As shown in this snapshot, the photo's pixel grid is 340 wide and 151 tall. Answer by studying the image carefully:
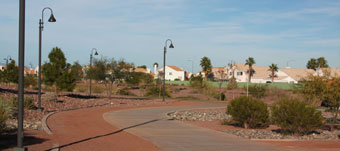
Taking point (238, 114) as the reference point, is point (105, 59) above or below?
above

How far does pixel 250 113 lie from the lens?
64.2 ft

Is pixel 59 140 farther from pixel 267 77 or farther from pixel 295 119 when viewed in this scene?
pixel 267 77

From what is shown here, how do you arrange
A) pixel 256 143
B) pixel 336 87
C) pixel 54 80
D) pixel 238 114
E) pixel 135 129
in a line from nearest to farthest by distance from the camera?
1. pixel 256 143
2. pixel 135 129
3. pixel 336 87
4. pixel 238 114
5. pixel 54 80

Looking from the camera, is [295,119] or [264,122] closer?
[295,119]

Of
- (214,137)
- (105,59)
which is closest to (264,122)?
(214,137)

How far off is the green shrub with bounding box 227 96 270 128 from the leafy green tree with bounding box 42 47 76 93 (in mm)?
20380

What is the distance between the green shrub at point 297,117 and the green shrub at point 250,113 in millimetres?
2167

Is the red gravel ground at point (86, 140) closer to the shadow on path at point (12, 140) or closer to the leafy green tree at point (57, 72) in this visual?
the shadow on path at point (12, 140)

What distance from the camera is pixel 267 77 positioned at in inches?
3733

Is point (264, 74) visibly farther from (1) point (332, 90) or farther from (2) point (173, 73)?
(1) point (332, 90)

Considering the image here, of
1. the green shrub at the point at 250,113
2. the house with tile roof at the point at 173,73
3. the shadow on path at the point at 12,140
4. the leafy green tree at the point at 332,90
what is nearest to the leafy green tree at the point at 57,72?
the green shrub at the point at 250,113

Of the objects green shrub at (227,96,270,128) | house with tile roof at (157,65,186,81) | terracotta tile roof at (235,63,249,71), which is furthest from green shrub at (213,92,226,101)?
house with tile roof at (157,65,186,81)

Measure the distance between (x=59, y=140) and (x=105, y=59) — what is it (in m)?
29.7

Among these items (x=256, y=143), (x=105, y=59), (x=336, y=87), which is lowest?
(x=256, y=143)
